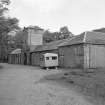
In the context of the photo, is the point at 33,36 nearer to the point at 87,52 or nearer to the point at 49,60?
the point at 49,60

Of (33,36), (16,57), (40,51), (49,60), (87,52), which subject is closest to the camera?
(87,52)

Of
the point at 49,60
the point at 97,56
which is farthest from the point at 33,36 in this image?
the point at 97,56

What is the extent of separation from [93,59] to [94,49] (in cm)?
148

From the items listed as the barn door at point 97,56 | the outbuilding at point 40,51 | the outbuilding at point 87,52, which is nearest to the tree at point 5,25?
the outbuilding at point 40,51

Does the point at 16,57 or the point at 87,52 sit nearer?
the point at 87,52

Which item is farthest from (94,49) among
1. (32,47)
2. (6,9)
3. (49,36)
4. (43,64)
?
(49,36)

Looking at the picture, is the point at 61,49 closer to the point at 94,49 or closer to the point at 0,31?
the point at 94,49

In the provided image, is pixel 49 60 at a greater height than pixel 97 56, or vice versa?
pixel 97 56

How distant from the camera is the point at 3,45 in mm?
29828

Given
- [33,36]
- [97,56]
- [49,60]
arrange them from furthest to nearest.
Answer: [33,36]
[49,60]
[97,56]

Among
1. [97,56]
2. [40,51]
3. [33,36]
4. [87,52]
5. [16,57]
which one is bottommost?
[16,57]

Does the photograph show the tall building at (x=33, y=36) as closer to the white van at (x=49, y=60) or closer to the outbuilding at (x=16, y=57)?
the outbuilding at (x=16, y=57)

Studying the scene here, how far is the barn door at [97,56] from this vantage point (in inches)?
885

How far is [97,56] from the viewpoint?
22.8 m
